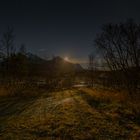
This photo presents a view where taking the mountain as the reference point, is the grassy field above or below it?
below

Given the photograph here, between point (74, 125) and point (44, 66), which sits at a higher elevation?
point (44, 66)

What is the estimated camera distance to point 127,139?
15.7ft

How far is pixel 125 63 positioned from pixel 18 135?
11.4 meters

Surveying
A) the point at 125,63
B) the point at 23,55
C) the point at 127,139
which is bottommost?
the point at 127,139

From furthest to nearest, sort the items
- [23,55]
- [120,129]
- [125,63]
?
[23,55]
[125,63]
[120,129]

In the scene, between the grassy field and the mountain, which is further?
the mountain

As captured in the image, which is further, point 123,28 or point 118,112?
point 123,28

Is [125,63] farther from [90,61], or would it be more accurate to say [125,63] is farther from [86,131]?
[90,61]

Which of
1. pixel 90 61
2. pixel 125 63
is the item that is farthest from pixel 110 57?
A: pixel 90 61

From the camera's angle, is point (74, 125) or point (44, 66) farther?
point (44, 66)

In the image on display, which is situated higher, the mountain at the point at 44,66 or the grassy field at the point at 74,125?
the mountain at the point at 44,66

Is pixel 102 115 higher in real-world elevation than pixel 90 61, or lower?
lower

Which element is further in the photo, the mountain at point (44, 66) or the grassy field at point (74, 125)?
the mountain at point (44, 66)

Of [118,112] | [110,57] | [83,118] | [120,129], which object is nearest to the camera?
[120,129]
